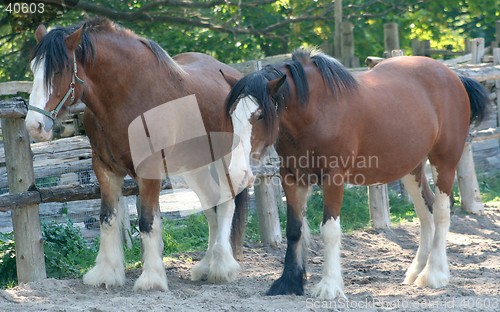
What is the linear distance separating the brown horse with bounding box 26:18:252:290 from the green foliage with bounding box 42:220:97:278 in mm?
819

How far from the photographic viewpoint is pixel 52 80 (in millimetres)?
5074

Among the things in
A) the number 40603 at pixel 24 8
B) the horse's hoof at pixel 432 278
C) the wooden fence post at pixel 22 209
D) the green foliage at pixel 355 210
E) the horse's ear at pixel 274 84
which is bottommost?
the horse's hoof at pixel 432 278

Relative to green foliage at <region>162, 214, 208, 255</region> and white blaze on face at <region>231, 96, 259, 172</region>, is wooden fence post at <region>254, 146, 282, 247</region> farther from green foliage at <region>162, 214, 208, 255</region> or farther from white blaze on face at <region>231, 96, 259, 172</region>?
white blaze on face at <region>231, 96, 259, 172</region>

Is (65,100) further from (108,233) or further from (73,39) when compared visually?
(108,233)

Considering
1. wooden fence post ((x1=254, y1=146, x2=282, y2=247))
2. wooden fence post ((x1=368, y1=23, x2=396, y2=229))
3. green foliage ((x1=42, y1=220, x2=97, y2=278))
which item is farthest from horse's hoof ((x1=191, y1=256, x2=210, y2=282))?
wooden fence post ((x1=368, y1=23, x2=396, y2=229))

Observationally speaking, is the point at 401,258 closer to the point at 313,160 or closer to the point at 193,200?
the point at 313,160

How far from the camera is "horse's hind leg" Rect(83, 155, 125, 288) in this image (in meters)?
5.74

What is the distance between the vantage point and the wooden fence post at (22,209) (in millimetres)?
5703

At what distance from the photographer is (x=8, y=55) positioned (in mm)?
12344

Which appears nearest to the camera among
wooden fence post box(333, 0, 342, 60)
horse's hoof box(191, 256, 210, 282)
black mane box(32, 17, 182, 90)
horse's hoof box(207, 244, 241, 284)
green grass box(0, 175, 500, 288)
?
black mane box(32, 17, 182, 90)

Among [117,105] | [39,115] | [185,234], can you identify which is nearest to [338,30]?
[185,234]

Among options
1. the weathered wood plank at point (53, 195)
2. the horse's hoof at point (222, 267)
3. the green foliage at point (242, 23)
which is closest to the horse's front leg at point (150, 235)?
the horse's hoof at point (222, 267)

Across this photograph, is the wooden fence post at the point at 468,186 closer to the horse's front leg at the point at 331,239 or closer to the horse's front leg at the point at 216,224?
the horse's front leg at the point at 216,224

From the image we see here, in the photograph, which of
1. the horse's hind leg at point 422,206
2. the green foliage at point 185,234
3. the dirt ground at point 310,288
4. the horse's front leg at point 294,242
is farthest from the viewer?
the green foliage at point 185,234
